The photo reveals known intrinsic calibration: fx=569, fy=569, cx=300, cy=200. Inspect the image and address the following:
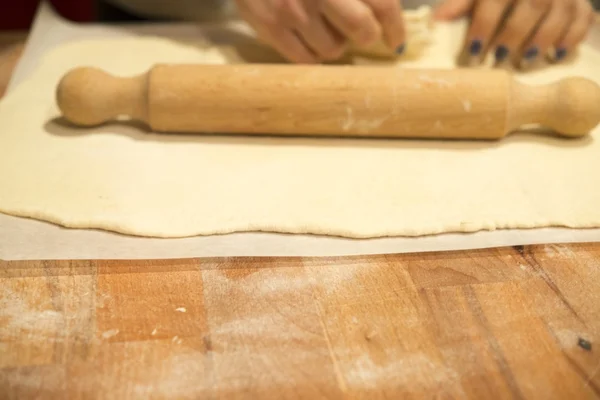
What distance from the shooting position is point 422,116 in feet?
3.91

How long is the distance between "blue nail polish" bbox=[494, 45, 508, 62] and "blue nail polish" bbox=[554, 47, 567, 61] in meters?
0.14

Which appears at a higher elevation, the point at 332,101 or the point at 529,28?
the point at 529,28

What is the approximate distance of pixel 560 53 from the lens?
1.52 m

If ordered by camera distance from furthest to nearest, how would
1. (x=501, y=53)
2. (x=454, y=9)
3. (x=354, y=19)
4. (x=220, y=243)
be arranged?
(x=454, y=9) < (x=501, y=53) < (x=354, y=19) < (x=220, y=243)

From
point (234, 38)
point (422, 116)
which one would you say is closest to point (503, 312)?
point (422, 116)

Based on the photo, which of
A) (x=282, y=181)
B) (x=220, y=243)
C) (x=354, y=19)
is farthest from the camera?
(x=354, y=19)

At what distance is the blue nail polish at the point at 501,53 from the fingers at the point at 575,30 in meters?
0.14

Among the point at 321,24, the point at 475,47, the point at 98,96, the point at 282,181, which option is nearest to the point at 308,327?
the point at 282,181

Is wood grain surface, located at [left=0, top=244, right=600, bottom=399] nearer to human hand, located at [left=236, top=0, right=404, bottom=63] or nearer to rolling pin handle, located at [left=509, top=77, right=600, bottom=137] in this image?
rolling pin handle, located at [left=509, top=77, right=600, bottom=137]

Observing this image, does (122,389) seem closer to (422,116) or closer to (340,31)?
(422,116)

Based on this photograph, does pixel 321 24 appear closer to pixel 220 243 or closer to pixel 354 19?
pixel 354 19

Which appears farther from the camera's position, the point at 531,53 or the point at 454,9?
the point at 454,9

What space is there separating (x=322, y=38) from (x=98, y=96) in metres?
0.54

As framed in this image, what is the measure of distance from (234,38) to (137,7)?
0.41m
